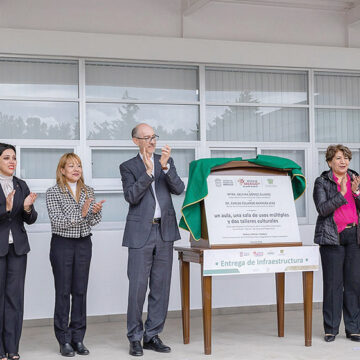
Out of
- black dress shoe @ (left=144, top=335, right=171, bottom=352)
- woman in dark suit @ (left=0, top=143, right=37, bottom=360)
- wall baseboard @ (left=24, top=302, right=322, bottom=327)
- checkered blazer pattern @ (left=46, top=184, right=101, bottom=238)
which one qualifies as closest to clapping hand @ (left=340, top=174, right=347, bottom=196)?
black dress shoe @ (left=144, top=335, right=171, bottom=352)

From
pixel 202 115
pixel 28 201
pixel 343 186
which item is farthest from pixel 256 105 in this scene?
pixel 28 201

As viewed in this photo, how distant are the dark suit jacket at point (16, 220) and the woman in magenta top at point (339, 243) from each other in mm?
2313

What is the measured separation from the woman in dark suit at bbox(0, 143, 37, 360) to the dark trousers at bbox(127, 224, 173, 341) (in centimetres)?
83

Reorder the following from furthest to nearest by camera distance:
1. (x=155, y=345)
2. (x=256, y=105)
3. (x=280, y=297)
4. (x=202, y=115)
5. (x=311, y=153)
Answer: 1. (x=311, y=153)
2. (x=256, y=105)
3. (x=202, y=115)
4. (x=280, y=297)
5. (x=155, y=345)

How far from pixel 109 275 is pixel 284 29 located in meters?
3.35

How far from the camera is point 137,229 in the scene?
4.96 metres

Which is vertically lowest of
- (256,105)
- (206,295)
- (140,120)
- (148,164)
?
(206,295)

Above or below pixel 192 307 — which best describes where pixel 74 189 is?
above

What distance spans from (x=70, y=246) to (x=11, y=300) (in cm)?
57

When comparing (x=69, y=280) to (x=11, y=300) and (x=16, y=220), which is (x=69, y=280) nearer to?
(x=11, y=300)

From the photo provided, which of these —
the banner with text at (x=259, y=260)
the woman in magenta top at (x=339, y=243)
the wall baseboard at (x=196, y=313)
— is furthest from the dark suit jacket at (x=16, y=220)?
the woman in magenta top at (x=339, y=243)

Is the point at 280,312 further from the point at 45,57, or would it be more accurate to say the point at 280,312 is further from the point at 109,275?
the point at 45,57

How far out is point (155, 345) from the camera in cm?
503

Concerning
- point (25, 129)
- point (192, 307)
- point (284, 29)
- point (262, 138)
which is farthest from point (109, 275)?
point (284, 29)
